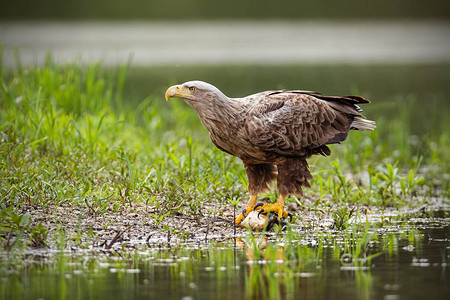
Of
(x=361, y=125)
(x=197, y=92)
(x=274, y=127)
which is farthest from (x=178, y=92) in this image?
(x=361, y=125)

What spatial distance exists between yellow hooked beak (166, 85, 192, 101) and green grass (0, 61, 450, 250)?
88cm

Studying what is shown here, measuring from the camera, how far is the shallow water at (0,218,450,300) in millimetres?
4824

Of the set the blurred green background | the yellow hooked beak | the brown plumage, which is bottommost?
the brown plumage

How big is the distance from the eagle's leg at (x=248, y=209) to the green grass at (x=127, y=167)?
0.83 ft

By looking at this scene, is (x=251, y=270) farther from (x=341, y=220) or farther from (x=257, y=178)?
(x=257, y=178)

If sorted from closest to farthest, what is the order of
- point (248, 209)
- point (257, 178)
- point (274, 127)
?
point (274, 127), point (248, 209), point (257, 178)

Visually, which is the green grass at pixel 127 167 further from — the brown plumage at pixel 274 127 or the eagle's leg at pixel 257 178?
the brown plumage at pixel 274 127

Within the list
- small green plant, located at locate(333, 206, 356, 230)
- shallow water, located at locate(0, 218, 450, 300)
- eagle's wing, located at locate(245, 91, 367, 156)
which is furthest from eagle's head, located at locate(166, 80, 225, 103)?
small green plant, located at locate(333, 206, 356, 230)

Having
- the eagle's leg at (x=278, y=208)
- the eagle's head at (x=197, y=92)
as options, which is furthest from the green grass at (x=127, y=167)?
the eagle's head at (x=197, y=92)

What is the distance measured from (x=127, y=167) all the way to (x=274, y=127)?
5.55 ft

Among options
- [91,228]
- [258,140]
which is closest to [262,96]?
[258,140]

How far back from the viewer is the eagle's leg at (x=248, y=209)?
6.91 metres

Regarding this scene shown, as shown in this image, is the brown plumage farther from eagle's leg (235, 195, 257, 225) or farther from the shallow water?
the shallow water

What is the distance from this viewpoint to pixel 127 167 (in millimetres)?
7707
